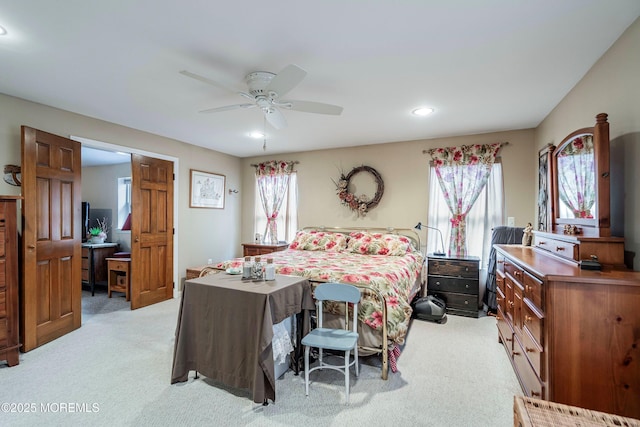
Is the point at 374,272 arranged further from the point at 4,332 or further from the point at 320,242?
the point at 4,332

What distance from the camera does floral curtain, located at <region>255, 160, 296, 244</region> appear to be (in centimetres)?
574

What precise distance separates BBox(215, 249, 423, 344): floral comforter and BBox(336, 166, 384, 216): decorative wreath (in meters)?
1.34

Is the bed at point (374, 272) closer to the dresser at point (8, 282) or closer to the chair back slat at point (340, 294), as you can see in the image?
the chair back slat at point (340, 294)

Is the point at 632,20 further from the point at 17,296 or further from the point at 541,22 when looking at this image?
the point at 17,296

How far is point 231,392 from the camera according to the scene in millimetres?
2262

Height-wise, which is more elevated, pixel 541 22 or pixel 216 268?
pixel 541 22

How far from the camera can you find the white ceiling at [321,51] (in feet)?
5.76

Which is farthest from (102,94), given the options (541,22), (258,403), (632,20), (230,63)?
(632,20)

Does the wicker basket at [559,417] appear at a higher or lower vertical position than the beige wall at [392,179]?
lower

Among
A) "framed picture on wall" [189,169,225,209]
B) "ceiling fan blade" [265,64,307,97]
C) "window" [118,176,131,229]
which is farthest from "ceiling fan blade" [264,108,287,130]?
"window" [118,176,131,229]

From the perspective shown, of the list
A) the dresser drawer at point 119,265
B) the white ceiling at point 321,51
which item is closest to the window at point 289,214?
the white ceiling at point 321,51

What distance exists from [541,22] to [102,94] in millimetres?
3714

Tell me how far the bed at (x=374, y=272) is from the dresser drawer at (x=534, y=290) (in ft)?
3.25

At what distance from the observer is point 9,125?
9.88 feet
